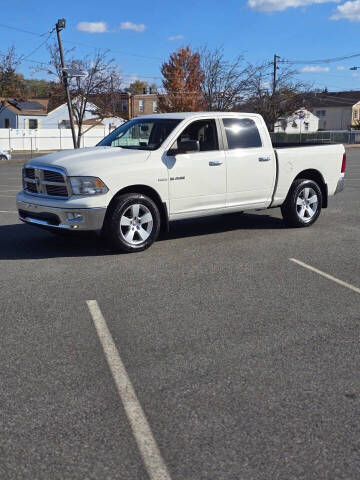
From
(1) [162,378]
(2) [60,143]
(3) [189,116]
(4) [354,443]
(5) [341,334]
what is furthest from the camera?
(2) [60,143]

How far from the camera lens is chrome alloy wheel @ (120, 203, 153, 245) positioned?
7945 mm

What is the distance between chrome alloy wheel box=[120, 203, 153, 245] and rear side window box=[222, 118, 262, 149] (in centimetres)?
188

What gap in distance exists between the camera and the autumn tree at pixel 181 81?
51.8 meters

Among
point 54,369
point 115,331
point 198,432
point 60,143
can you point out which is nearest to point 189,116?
point 115,331

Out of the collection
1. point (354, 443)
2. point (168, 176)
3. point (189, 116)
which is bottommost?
point (354, 443)

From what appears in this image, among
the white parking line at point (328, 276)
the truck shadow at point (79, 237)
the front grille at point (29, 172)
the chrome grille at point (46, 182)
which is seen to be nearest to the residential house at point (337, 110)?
the truck shadow at point (79, 237)

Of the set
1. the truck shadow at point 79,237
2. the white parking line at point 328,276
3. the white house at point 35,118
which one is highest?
the white house at point 35,118

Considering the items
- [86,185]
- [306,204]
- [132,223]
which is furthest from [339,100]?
[86,185]

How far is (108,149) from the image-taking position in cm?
859

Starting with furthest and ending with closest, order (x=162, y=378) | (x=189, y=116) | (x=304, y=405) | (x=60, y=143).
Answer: (x=60, y=143), (x=189, y=116), (x=162, y=378), (x=304, y=405)

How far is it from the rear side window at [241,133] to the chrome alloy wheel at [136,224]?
6.16 feet

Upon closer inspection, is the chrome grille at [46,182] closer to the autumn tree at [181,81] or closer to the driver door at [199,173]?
the driver door at [199,173]

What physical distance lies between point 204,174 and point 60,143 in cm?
5350

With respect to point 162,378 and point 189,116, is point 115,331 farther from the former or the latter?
point 189,116
